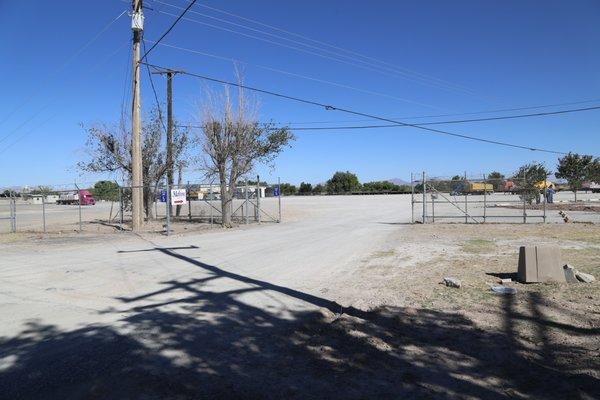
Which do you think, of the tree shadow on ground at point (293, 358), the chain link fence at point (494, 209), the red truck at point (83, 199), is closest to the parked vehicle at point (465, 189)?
the chain link fence at point (494, 209)

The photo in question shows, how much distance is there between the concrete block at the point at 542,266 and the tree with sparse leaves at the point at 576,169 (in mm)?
46858

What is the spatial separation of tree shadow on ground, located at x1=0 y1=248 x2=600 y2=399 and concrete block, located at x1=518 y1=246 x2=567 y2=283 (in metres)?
1.58

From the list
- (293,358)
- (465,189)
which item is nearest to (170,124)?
(465,189)

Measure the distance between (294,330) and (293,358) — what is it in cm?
105

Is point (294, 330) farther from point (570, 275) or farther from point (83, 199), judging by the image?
point (83, 199)

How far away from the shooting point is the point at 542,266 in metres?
8.82

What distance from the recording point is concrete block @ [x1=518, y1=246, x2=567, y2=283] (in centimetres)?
878

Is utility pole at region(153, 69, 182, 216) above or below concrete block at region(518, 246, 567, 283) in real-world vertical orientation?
above

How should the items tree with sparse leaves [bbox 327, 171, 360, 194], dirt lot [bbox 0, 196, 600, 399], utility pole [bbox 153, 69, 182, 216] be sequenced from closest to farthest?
dirt lot [bbox 0, 196, 600, 399]
utility pole [bbox 153, 69, 182, 216]
tree with sparse leaves [bbox 327, 171, 360, 194]

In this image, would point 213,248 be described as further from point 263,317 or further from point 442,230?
point 442,230

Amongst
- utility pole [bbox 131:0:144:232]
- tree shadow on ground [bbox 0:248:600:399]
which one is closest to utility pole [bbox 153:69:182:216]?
utility pole [bbox 131:0:144:232]

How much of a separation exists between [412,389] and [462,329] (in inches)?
82.4

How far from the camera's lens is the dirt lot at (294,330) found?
4.57 m

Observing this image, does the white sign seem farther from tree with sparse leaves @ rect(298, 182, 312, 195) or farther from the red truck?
tree with sparse leaves @ rect(298, 182, 312, 195)
